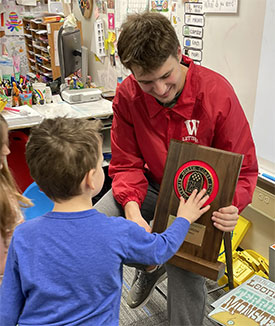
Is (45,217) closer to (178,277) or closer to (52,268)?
(52,268)

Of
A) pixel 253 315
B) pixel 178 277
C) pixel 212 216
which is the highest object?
pixel 212 216

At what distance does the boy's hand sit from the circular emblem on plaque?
0.02 meters

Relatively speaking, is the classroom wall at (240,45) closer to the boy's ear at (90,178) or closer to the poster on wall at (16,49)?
the boy's ear at (90,178)

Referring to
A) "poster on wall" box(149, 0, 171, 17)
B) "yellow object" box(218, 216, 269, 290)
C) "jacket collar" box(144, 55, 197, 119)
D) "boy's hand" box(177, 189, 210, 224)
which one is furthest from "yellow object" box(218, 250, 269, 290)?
"poster on wall" box(149, 0, 171, 17)

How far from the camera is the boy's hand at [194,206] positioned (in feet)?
3.66

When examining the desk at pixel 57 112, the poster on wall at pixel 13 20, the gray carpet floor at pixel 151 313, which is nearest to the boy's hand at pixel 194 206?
the gray carpet floor at pixel 151 313

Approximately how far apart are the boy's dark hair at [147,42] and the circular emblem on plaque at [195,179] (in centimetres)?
33

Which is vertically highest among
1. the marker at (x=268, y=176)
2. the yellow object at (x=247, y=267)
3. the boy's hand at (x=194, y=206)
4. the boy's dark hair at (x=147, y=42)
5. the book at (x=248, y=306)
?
the boy's dark hair at (x=147, y=42)

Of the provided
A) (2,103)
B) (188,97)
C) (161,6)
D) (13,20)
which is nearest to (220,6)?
(161,6)

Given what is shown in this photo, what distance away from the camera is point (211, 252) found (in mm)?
1170

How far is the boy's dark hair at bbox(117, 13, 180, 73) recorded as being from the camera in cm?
109

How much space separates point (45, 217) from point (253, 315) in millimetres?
982

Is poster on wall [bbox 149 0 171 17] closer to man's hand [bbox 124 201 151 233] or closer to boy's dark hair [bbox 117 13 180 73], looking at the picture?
boy's dark hair [bbox 117 13 180 73]

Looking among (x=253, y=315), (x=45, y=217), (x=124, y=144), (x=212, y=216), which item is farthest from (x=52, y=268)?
(x=253, y=315)
